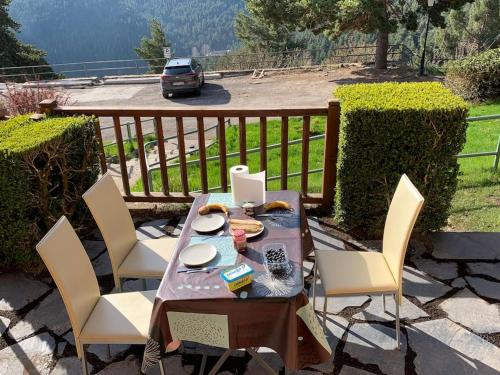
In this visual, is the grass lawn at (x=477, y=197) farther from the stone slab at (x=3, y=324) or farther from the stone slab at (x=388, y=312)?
the stone slab at (x=3, y=324)

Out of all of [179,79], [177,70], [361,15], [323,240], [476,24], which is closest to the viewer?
[323,240]

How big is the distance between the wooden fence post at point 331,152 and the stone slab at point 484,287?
Answer: 1504 millimetres

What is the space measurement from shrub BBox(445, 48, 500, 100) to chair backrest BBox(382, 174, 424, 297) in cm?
1055

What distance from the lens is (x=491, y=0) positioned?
106ft

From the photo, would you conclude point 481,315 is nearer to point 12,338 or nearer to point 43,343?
point 43,343

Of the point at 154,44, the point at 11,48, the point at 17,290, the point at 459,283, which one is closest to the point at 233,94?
the point at 17,290

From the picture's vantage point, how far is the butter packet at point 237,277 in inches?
80.3

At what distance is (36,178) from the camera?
346 cm

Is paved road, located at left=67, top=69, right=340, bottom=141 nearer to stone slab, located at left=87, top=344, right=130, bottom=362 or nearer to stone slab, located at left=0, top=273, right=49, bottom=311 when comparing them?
stone slab, located at left=0, top=273, right=49, bottom=311

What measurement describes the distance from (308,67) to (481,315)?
61.1 feet

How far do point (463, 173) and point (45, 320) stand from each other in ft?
14.4

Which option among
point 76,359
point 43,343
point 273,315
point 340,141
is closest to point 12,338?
point 43,343

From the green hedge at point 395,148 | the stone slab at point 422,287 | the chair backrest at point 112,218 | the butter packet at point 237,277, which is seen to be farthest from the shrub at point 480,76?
the butter packet at point 237,277

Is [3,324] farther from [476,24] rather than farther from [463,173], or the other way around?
[476,24]
